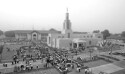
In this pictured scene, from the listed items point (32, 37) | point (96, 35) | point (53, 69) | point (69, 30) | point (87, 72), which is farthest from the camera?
point (32, 37)

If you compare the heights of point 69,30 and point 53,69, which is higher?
point 69,30

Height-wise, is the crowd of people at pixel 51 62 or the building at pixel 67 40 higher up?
the building at pixel 67 40

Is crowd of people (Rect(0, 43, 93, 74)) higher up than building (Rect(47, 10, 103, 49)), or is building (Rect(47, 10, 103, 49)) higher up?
building (Rect(47, 10, 103, 49))

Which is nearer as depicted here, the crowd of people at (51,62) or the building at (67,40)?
the crowd of people at (51,62)

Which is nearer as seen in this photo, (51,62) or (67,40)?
(51,62)

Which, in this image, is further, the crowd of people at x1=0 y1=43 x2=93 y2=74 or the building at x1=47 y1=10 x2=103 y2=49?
the building at x1=47 y1=10 x2=103 y2=49

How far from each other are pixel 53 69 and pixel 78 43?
1683 centimetres

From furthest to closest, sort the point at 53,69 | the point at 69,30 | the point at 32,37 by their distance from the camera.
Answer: the point at 32,37
the point at 69,30
the point at 53,69

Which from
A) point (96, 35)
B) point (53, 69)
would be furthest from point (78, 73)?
point (96, 35)

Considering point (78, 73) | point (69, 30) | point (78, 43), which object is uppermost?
point (69, 30)

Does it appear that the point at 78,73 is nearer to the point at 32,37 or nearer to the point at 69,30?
the point at 69,30

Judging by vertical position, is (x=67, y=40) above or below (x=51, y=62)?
above

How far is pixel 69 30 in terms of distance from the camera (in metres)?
36.8

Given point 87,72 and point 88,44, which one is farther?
point 88,44
